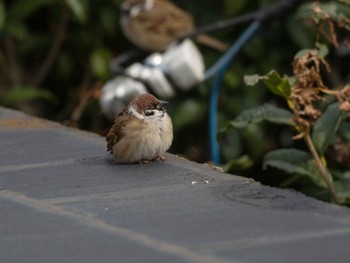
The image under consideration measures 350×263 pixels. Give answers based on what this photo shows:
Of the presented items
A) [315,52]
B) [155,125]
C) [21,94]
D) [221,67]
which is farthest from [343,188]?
[21,94]

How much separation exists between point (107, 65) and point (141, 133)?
304 cm

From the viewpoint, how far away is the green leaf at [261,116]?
4.59m

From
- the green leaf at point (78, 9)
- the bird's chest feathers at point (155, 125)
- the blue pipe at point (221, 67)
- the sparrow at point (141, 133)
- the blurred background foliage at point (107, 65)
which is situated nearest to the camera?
the sparrow at point (141, 133)

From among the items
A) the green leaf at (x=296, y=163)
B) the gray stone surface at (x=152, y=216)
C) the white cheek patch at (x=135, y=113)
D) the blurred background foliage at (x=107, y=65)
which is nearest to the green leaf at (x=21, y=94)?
the blurred background foliage at (x=107, y=65)

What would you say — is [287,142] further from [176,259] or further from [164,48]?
[176,259]

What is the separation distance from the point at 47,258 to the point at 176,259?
12.7 inches

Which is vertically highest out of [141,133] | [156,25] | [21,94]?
[141,133]

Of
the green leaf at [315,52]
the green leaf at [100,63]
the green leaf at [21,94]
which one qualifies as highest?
the green leaf at [315,52]

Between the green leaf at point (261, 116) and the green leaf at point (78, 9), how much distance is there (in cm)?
256

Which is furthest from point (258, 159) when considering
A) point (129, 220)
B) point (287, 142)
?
point (129, 220)

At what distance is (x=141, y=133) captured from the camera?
14.1 ft

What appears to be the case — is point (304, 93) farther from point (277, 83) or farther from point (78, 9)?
point (78, 9)

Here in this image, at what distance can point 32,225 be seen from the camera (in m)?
3.01

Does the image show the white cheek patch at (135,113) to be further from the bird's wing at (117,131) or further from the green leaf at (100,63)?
the green leaf at (100,63)
